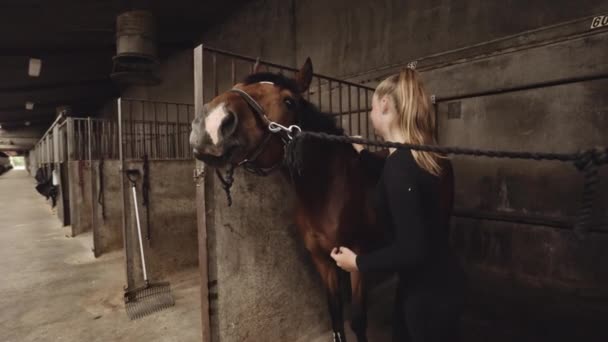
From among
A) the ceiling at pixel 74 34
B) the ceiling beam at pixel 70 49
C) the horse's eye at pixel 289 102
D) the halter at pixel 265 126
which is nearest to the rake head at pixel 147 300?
the halter at pixel 265 126

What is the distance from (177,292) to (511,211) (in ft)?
10.3

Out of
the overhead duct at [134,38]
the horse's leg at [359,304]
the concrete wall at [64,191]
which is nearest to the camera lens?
the horse's leg at [359,304]

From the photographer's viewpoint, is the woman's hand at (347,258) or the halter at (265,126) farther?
the halter at (265,126)

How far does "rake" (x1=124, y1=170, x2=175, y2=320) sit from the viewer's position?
2.58 metres

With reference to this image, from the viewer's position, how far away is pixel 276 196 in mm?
1919

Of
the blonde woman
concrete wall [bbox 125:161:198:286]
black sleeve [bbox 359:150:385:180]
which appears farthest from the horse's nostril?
concrete wall [bbox 125:161:198:286]

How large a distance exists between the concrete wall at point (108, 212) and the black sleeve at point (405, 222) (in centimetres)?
427

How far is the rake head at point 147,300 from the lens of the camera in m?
2.57

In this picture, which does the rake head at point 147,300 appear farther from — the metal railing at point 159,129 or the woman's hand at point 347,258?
the woman's hand at point 347,258

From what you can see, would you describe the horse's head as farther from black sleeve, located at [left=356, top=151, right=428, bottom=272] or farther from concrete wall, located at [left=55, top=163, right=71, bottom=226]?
concrete wall, located at [left=55, top=163, right=71, bottom=226]

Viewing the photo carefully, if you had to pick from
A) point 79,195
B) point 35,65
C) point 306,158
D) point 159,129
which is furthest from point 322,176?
point 35,65

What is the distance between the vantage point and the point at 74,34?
218 inches

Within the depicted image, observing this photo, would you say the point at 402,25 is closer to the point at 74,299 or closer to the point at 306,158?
the point at 306,158

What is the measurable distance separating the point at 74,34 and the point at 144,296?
5332 millimetres
